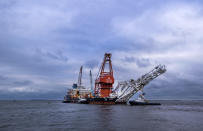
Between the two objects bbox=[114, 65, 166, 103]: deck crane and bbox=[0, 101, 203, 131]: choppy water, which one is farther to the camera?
bbox=[114, 65, 166, 103]: deck crane

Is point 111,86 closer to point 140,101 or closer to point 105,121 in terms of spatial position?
point 140,101

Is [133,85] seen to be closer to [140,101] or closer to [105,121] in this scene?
[140,101]

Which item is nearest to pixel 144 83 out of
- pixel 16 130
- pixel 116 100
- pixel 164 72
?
pixel 164 72

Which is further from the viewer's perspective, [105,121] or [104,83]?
[104,83]

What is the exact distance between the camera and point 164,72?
63094mm

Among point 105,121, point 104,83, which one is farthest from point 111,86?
point 105,121

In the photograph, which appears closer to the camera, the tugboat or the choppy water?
the choppy water

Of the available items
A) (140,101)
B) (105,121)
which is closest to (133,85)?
(140,101)

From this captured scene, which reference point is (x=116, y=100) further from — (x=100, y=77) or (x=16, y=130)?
(x=16, y=130)

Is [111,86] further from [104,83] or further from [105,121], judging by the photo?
[105,121]

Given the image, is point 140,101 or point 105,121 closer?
point 105,121

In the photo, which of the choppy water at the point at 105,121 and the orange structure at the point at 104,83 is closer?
the choppy water at the point at 105,121

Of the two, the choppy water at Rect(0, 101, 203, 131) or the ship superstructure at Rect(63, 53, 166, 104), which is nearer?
the choppy water at Rect(0, 101, 203, 131)

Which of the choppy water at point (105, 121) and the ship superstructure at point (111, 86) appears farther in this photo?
the ship superstructure at point (111, 86)
